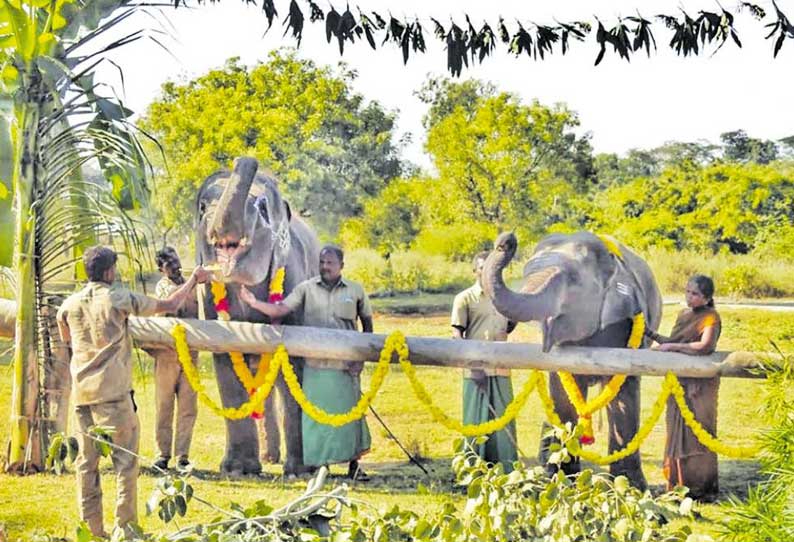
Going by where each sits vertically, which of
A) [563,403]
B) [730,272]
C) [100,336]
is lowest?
[563,403]

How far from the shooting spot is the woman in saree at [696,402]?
771 cm

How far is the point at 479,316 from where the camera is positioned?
8.18 meters

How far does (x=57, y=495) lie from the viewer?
771 centimetres

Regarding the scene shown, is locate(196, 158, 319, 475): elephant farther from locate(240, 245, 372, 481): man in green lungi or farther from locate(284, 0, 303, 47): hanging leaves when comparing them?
locate(284, 0, 303, 47): hanging leaves

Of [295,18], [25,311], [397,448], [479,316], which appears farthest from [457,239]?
[295,18]

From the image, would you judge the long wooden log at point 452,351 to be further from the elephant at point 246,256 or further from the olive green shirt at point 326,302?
the elephant at point 246,256

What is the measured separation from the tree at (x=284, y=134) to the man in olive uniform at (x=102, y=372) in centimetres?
605

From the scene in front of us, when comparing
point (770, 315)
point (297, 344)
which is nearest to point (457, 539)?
point (297, 344)

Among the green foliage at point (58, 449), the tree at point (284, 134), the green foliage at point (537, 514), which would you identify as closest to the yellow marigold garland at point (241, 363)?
the green foliage at point (58, 449)

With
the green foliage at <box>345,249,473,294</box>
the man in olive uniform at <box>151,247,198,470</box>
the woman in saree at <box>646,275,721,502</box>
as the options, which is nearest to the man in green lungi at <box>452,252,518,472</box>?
the woman in saree at <box>646,275,721,502</box>

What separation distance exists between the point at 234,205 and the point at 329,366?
1.34m

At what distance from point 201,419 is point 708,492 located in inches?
186

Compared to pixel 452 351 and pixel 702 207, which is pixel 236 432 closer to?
pixel 452 351

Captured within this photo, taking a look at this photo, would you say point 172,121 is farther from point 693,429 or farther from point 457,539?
point 457,539
